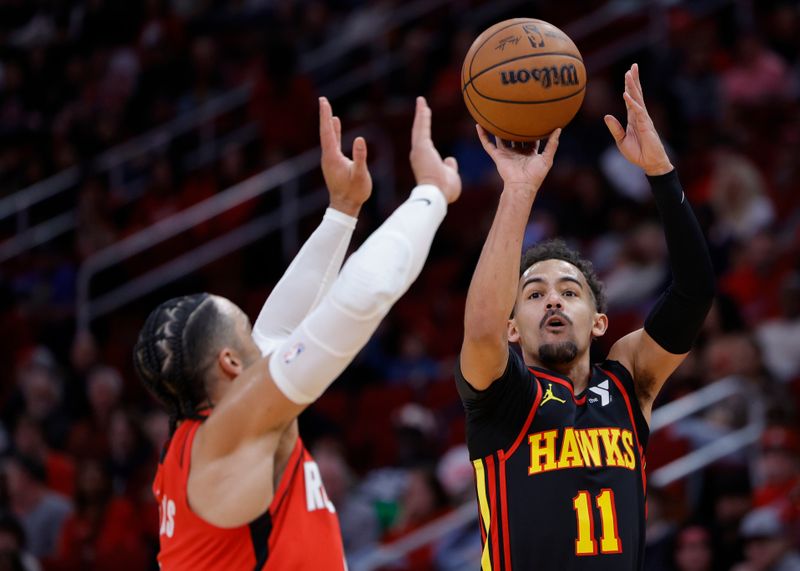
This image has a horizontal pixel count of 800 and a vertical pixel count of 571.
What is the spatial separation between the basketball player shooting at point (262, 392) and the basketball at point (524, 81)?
420mm

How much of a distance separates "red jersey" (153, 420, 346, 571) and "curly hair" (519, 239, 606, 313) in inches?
45.7

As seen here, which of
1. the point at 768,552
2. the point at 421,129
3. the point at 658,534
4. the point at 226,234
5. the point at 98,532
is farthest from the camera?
the point at 226,234

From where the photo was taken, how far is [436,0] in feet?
44.1

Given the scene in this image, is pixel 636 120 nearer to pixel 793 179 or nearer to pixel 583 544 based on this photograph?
pixel 583 544

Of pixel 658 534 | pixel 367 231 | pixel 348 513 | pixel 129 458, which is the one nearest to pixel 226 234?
pixel 367 231

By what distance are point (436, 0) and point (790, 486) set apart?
773cm

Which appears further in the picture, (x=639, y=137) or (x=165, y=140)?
(x=165, y=140)

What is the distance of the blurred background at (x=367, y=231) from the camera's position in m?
7.93

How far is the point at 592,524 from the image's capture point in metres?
3.85

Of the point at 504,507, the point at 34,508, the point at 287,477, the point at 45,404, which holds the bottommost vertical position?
the point at 504,507

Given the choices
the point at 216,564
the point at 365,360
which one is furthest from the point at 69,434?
the point at 216,564

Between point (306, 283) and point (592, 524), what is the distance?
122 cm

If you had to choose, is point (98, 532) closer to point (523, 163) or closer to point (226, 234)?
point (226, 234)

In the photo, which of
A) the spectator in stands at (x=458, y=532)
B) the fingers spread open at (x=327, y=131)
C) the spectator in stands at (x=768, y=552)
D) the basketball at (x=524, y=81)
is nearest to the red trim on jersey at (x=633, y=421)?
the basketball at (x=524, y=81)
